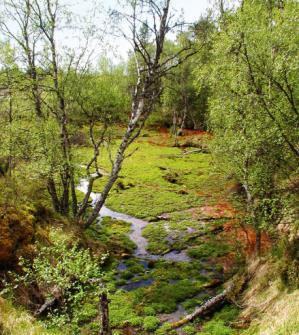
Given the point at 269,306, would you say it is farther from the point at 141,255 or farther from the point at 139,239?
the point at 139,239

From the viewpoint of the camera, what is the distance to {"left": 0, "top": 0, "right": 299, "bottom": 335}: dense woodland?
655 inches

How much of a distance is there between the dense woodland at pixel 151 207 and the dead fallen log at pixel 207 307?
7cm

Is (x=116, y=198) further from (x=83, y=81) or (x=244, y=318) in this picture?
(x=244, y=318)

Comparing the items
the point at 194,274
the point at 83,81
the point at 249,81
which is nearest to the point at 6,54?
the point at 83,81

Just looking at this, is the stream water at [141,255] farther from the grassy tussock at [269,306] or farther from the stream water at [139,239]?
the grassy tussock at [269,306]

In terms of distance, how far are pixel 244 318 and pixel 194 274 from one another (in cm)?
722

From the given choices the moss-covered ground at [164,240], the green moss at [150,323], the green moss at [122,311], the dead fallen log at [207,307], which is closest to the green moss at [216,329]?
the moss-covered ground at [164,240]

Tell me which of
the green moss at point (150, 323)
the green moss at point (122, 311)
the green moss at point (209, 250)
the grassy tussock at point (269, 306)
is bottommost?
the green moss at point (122, 311)

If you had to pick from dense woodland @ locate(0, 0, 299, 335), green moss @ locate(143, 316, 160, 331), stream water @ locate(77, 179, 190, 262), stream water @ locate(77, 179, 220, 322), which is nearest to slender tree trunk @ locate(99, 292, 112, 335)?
dense woodland @ locate(0, 0, 299, 335)

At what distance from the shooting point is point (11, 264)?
18.6 meters

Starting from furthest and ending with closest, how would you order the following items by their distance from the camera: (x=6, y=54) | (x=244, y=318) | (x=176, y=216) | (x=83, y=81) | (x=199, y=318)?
(x=176, y=216) → (x=83, y=81) → (x=6, y=54) → (x=199, y=318) → (x=244, y=318)

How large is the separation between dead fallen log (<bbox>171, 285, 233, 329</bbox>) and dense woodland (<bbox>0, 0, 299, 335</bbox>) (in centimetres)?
7

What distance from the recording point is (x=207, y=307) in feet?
63.5

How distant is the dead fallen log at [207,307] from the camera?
18.8m
